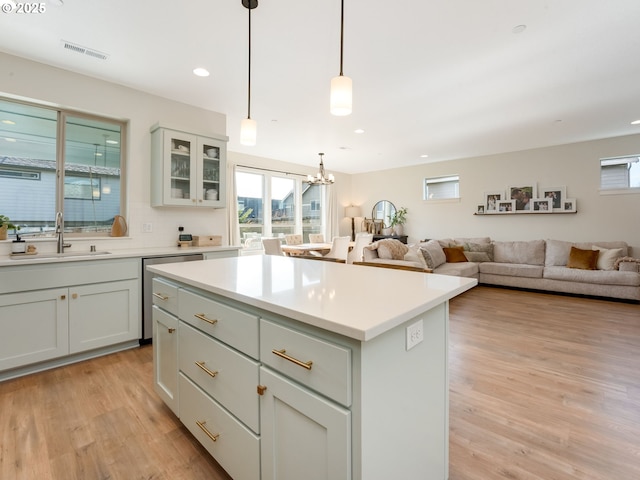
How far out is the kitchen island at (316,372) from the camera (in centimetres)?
87

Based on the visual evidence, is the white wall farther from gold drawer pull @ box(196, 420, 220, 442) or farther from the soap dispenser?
the soap dispenser

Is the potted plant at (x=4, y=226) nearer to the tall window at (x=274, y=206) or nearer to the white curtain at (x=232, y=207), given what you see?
the white curtain at (x=232, y=207)

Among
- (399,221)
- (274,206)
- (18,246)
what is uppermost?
(274,206)

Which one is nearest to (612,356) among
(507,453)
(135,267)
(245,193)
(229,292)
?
(507,453)

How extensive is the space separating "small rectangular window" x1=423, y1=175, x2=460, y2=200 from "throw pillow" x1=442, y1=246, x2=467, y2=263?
169 cm

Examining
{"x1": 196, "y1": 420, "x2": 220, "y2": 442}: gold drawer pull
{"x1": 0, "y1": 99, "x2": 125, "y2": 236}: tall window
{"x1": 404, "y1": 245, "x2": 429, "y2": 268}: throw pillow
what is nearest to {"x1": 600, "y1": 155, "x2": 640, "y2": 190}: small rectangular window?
{"x1": 404, "y1": 245, "x2": 429, "y2": 268}: throw pillow

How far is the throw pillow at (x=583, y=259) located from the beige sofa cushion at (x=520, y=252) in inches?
20.7

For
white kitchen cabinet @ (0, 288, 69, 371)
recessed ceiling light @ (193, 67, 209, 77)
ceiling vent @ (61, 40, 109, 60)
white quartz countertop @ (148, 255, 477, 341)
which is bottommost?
white kitchen cabinet @ (0, 288, 69, 371)

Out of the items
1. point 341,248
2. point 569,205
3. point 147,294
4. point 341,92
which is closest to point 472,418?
point 341,92

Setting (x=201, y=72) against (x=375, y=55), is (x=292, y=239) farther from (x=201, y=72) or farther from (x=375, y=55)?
(x=375, y=55)

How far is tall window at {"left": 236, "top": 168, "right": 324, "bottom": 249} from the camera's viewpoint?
6531 mm

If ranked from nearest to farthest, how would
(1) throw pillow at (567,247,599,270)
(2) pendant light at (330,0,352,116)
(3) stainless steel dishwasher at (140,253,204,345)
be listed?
(2) pendant light at (330,0,352,116)
(3) stainless steel dishwasher at (140,253,204,345)
(1) throw pillow at (567,247,599,270)

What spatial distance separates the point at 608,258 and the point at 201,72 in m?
6.35

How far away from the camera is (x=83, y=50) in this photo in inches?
101
